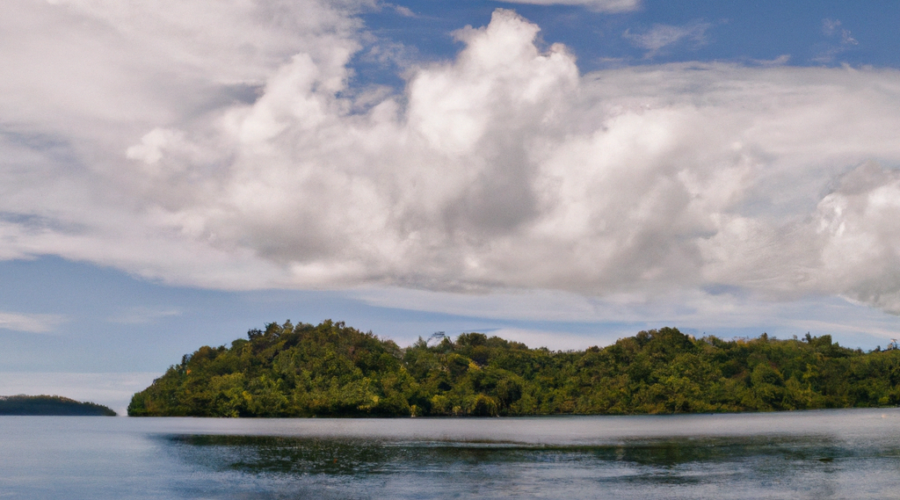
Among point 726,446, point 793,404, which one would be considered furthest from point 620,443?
point 793,404

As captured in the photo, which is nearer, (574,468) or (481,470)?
(481,470)

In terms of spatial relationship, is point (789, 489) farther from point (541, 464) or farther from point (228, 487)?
point (228, 487)

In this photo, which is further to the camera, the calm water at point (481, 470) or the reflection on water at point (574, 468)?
the calm water at point (481, 470)

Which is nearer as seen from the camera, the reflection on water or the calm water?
the reflection on water

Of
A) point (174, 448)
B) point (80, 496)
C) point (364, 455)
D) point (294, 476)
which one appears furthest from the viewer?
point (174, 448)

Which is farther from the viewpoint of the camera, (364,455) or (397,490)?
(364,455)

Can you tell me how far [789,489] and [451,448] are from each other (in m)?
39.3

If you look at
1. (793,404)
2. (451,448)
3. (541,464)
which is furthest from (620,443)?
(793,404)

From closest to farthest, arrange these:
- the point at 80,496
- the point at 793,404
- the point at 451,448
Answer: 1. the point at 80,496
2. the point at 451,448
3. the point at 793,404

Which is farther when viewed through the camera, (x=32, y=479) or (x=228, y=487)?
(x=32, y=479)

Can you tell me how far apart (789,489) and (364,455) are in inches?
1529

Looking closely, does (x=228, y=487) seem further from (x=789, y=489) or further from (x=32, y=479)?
(x=789, y=489)

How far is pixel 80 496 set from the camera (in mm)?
44438

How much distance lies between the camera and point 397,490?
42938 mm
